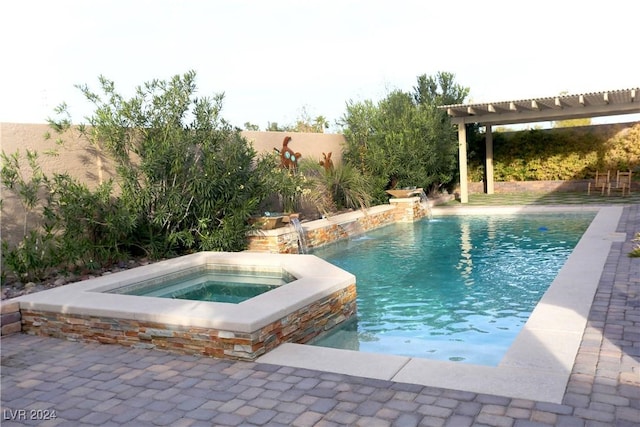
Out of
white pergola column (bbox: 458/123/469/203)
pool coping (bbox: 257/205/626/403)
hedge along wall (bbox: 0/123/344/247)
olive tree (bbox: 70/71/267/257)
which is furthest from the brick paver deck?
white pergola column (bbox: 458/123/469/203)

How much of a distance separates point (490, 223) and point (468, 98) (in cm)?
853

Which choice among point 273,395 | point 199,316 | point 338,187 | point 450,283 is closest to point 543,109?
point 338,187

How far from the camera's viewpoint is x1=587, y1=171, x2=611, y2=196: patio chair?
17212mm

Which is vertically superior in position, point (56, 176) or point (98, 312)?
point (56, 176)

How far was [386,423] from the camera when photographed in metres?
3.10

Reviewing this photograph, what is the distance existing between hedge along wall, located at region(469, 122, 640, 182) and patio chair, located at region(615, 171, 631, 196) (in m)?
0.91

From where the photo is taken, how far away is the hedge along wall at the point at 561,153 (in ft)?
59.8

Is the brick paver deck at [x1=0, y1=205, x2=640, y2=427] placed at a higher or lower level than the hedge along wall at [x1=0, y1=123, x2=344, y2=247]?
lower

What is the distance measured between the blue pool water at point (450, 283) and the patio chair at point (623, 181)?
5.07 m

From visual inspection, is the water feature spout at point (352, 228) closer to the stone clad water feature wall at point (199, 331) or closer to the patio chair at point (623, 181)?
the stone clad water feature wall at point (199, 331)

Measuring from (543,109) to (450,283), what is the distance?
1195 centimetres

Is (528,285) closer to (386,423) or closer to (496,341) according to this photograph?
(496,341)

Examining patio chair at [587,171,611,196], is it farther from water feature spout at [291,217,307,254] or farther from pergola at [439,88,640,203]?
water feature spout at [291,217,307,254]

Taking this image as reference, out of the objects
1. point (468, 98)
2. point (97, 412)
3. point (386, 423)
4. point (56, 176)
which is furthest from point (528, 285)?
point (468, 98)
